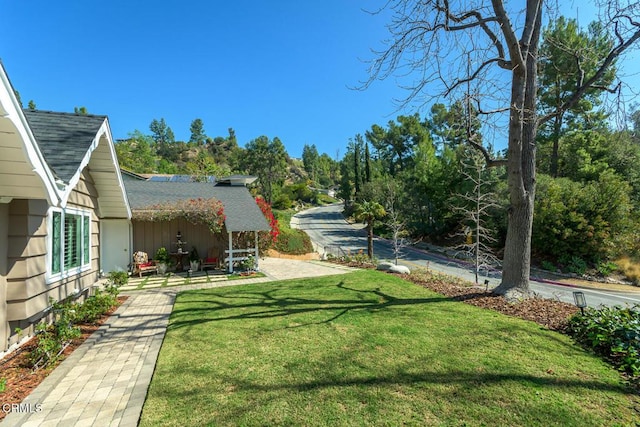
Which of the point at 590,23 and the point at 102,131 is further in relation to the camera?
the point at 590,23

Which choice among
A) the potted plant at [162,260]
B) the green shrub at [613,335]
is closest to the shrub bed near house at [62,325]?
the potted plant at [162,260]

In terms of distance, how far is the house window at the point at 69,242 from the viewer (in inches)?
203

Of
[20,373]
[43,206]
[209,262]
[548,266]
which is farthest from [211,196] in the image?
[548,266]

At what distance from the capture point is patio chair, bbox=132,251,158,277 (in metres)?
10.5

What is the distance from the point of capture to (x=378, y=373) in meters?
3.39

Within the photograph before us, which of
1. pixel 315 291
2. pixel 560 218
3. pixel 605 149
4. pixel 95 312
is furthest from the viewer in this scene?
pixel 605 149

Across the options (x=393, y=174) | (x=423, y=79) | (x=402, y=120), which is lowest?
(x=423, y=79)

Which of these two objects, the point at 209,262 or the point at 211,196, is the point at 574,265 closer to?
the point at 209,262

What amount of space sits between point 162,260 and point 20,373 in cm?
786

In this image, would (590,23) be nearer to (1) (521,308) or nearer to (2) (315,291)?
(1) (521,308)

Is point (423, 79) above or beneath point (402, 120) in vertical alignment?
beneath

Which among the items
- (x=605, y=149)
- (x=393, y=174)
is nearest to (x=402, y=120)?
(x=393, y=174)

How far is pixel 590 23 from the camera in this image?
6.50m

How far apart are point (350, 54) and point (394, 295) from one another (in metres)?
6.09
